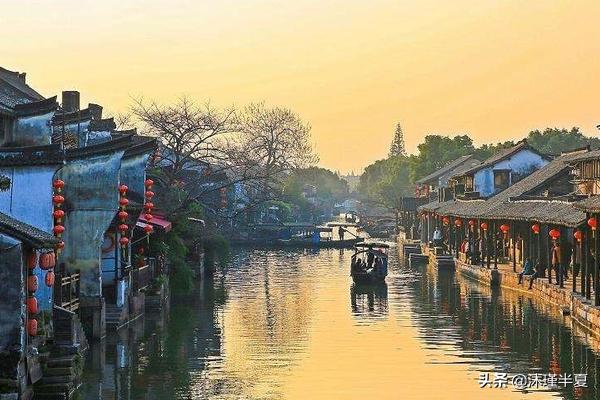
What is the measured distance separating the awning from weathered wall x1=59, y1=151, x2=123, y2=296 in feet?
24.2

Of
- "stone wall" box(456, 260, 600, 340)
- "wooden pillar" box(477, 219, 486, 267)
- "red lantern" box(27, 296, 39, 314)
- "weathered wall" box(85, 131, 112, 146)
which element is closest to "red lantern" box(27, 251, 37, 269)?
"red lantern" box(27, 296, 39, 314)

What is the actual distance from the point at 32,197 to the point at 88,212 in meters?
Result: 5.44

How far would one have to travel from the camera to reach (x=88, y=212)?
1352 inches

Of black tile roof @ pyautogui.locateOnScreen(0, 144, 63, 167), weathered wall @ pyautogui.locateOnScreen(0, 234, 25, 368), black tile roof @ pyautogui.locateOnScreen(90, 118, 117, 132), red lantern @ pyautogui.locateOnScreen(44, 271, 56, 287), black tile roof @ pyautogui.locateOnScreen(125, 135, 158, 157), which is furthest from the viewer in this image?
black tile roof @ pyautogui.locateOnScreen(90, 118, 117, 132)

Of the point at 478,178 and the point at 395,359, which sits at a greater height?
the point at 478,178

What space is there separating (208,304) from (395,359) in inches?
665

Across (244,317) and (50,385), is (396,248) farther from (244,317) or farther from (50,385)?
(50,385)

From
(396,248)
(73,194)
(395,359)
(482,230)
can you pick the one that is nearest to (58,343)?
(73,194)

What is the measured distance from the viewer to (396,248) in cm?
10038

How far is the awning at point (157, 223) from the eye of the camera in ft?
141

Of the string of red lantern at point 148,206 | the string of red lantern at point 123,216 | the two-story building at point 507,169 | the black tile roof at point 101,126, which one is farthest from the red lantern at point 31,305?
the two-story building at point 507,169

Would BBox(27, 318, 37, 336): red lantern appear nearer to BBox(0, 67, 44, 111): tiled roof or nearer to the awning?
BBox(0, 67, 44, 111): tiled roof

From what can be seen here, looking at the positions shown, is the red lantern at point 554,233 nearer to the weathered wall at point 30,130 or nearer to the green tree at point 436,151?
the weathered wall at point 30,130

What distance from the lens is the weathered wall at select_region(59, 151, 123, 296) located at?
112 feet
